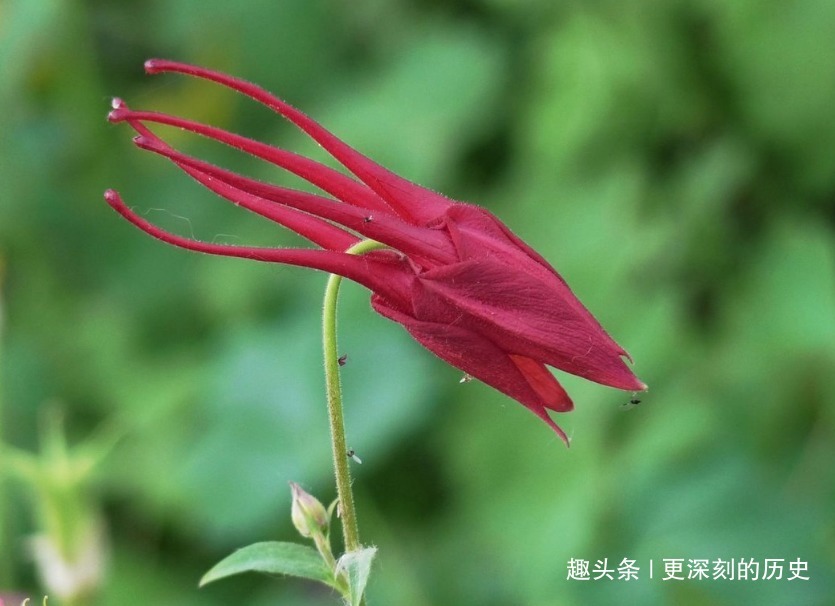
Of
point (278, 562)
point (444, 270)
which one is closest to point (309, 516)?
point (278, 562)

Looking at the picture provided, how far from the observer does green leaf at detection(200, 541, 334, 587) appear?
44.1 inches

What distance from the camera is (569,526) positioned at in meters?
2.31

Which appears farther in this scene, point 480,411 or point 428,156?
point 428,156

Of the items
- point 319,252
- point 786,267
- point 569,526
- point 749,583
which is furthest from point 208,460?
point 319,252

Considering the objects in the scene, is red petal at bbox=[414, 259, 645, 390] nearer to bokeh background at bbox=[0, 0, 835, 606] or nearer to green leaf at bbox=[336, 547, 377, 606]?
green leaf at bbox=[336, 547, 377, 606]

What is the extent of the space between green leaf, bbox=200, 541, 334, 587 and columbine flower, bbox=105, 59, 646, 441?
24 cm

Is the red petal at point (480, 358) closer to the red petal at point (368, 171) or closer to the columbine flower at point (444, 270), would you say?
the columbine flower at point (444, 270)

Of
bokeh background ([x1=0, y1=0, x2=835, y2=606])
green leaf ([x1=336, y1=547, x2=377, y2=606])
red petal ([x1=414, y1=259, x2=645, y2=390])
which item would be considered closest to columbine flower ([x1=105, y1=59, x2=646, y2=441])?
red petal ([x1=414, y1=259, x2=645, y2=390])

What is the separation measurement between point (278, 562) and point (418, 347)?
66.1 inches

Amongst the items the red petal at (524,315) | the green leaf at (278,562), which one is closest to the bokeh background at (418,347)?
the green leaf at (278,562)

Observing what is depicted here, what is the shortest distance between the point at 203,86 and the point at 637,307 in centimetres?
151

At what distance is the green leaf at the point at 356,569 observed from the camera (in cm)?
101

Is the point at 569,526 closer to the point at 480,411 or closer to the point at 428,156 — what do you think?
the point at 480,411

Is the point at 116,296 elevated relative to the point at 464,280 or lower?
elevated
